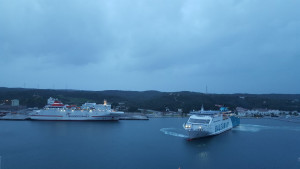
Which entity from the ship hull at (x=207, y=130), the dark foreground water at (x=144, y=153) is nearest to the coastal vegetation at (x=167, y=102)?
the ship hull at (x=207, y=130)

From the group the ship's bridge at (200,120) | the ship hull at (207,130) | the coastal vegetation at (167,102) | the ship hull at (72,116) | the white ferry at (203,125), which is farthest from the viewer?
the coastal vegetation at (167,102)

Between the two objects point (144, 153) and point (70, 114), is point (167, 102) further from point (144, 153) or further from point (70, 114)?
point (144, 153)

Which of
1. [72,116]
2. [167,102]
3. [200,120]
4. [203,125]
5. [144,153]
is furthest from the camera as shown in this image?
[167,102]

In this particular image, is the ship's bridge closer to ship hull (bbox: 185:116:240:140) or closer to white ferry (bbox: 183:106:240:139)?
white ferry (bbox: 183:106:240:139)

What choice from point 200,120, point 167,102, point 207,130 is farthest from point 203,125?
point 167,102

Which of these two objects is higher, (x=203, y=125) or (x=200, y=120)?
(x=200, y=120)

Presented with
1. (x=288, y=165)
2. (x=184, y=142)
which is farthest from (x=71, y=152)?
(x=288, y=165)

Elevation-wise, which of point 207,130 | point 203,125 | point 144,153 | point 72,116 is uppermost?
point 203,125

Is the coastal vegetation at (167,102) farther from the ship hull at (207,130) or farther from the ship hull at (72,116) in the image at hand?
the ship hull at (207,130)

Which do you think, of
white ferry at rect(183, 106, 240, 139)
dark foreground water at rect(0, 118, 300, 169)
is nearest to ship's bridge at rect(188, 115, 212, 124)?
white ferry at rect(183, 106, 240, 139)

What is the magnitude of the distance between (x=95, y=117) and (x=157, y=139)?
572 inches

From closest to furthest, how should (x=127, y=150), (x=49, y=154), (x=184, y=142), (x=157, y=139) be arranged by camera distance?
(x=49, y=154) < (x=127, y=150) < (x=184, y=142) < (x=157, y=139)

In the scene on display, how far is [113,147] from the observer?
13531 millimetres

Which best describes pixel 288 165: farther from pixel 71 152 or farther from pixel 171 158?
pixel 71 152
